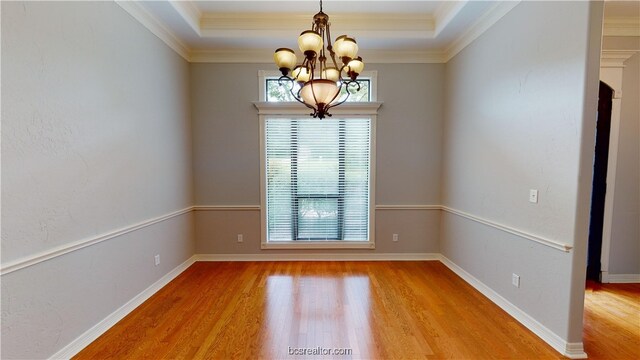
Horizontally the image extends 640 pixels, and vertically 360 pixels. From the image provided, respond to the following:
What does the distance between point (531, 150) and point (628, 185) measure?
1.95 m

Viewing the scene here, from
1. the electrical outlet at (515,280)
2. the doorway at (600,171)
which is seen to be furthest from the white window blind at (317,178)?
the doorway at (600,171)

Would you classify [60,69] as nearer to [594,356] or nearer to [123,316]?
[123,316]

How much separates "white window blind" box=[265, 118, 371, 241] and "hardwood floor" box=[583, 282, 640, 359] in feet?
8.01

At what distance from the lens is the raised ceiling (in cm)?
280

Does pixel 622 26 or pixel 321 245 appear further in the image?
pixel 321 245

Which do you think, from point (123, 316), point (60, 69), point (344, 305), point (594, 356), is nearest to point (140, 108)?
point (60, 69)

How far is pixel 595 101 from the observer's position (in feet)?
5.95

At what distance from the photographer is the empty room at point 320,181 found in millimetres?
1817

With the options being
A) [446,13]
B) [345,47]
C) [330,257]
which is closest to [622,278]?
[330,257]

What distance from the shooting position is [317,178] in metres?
3.90

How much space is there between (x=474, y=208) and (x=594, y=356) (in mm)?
1542

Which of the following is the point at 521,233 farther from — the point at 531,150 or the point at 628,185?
the point at 628,185

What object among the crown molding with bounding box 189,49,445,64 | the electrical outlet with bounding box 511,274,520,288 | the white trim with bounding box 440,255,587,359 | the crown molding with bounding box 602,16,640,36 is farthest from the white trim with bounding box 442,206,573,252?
the crown molding with bounding box 602,16,640,36

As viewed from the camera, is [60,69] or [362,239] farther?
[362,239]
